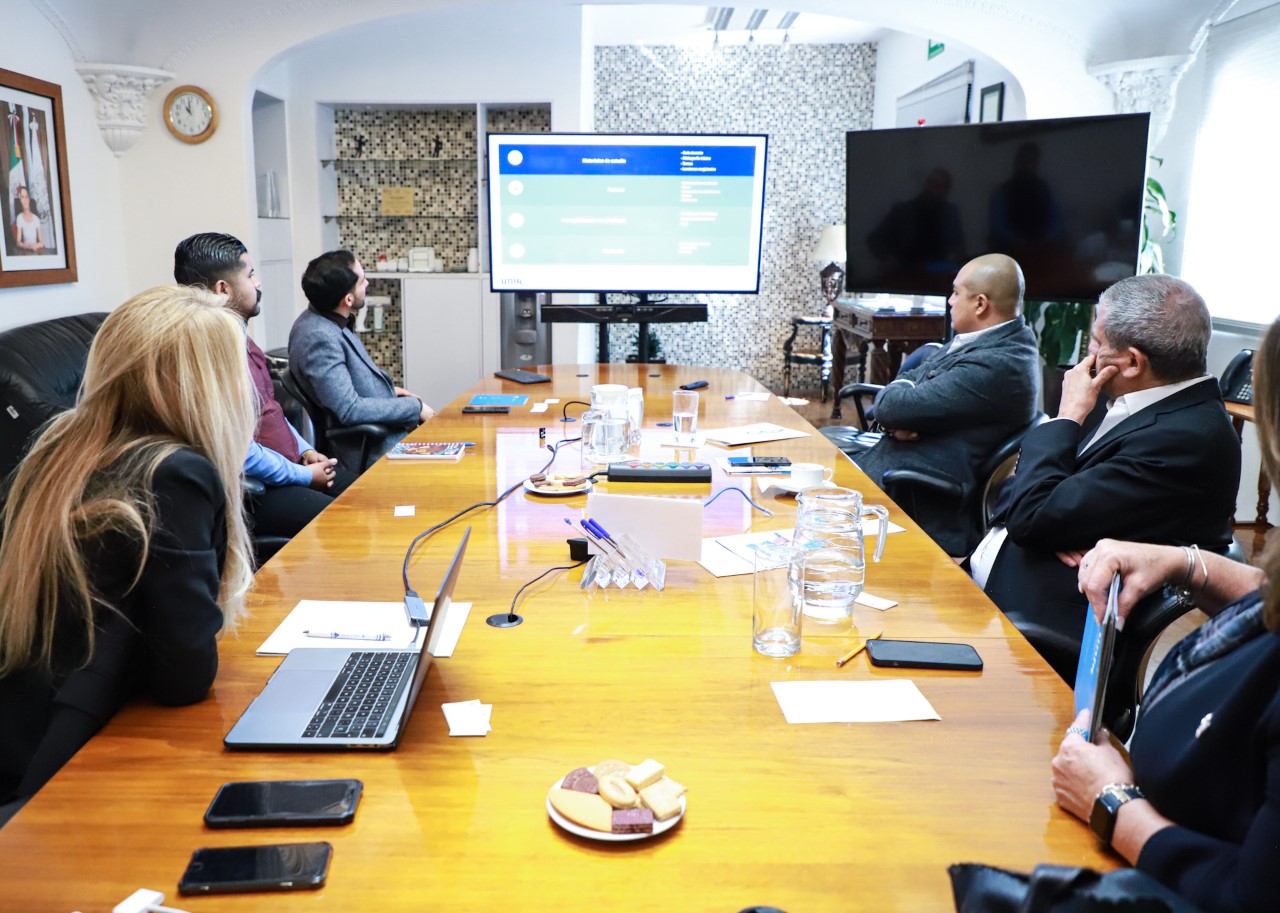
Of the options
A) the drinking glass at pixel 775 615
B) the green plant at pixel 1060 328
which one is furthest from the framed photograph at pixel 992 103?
the drinking glass at pixel 775 615

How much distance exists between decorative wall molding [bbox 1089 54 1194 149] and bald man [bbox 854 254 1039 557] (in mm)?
2239

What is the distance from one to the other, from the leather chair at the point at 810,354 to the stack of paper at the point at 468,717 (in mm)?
6934

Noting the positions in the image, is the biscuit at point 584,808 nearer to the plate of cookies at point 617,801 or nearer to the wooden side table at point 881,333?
the plate of cookies at point 617,801

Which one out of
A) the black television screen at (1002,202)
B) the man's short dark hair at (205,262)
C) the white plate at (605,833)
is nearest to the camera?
the white plate at (605,833)

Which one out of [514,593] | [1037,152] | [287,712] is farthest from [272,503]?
[1037,152]

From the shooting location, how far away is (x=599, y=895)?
880 mm

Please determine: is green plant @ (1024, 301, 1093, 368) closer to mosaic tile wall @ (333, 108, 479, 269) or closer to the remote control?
the remote control

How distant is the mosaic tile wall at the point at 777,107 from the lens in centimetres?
809

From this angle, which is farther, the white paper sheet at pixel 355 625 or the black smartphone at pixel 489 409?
the black smartphone at pixel 489 409

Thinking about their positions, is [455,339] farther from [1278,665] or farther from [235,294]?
[1278,665]

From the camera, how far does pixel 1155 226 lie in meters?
4.70

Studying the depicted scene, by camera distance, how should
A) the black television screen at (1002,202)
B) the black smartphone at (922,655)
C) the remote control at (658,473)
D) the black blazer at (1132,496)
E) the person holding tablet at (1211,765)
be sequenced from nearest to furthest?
1. the person holding tablet at (1211,765)
2. the black smartphone at (922,655)
3. the black blazer at (1132,496)
4. the remote control at (658,473)
5. the black television screen at (1002,202)

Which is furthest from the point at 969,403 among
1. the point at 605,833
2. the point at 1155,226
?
the point at 1155,226

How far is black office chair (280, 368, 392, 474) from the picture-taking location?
3.38m
